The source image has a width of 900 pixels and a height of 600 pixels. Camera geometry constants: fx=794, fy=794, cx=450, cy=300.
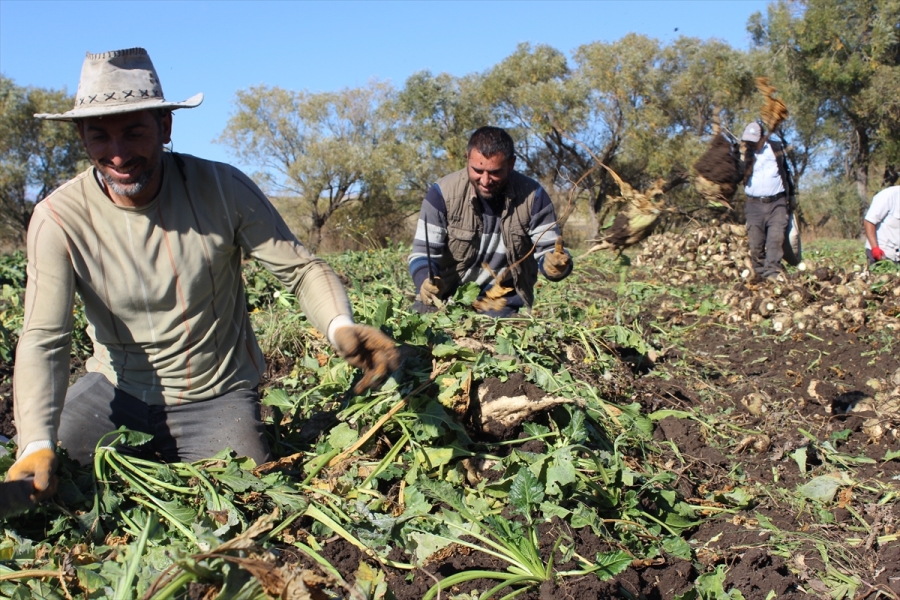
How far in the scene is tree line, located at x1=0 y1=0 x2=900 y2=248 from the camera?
2180 centimetres

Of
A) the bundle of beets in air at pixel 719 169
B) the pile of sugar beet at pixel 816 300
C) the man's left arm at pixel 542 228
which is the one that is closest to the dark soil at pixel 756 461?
the pile of sugar beet at pixel 816 300

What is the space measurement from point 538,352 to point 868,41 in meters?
21.9

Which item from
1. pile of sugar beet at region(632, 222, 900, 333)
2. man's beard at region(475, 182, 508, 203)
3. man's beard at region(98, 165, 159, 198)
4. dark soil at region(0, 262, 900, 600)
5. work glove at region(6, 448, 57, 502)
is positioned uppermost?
man's beard at region(98, 165, 159, 198)

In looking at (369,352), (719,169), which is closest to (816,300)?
(719,169)

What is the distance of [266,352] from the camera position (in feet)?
17.2

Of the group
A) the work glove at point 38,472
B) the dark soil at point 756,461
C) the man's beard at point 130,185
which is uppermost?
the man's beard at point 130,185

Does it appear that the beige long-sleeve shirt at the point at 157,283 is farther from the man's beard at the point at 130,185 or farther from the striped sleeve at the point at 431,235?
the striped sleeve at the point at 431,235

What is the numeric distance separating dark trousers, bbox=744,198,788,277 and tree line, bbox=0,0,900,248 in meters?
7.89

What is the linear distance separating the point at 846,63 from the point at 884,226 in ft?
54.3

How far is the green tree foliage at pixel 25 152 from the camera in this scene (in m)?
30.9

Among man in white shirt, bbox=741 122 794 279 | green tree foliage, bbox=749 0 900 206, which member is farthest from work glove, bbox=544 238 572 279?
green tree foliage, bbox=749 0 900 206

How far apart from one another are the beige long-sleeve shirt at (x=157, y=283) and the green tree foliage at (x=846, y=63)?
22.0 meters

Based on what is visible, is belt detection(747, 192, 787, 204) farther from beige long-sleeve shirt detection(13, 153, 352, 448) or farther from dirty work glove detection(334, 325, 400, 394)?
dirty work glove detection(334, 325, 400, 394)

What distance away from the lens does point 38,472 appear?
2.44 m
